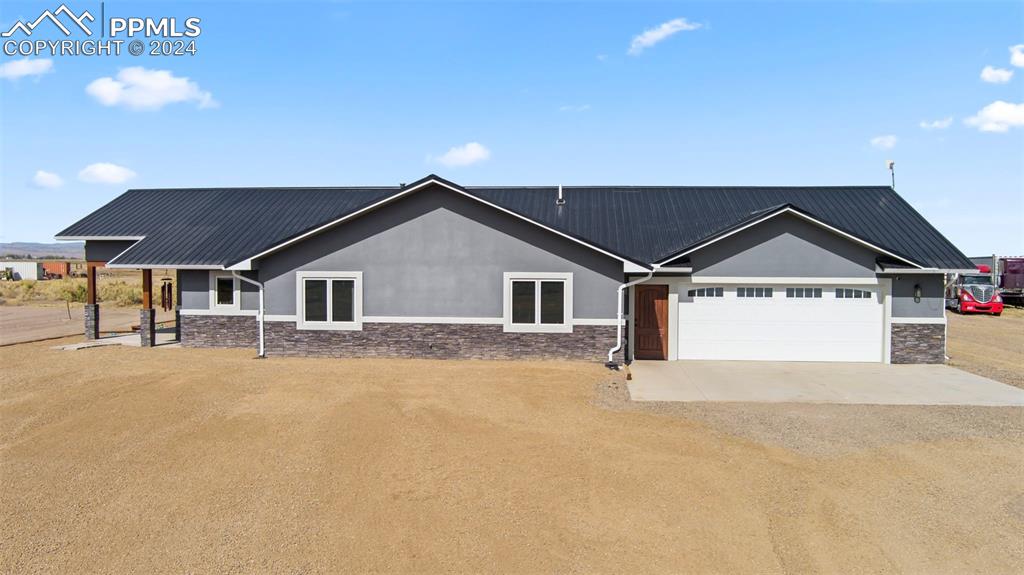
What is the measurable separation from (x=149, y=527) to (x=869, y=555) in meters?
7.20

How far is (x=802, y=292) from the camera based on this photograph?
1554 centimetres

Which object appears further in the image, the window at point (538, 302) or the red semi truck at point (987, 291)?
the red semi truck at point (987, 291)

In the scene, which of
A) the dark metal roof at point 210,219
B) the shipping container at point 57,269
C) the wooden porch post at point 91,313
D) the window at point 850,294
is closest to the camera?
the window at point 850,294

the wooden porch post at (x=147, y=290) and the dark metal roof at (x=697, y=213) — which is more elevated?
the dark metal roof at (x=697, y=213)

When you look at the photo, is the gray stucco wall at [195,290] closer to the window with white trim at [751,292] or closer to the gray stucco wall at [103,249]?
the gray stucco wall at [103,249]

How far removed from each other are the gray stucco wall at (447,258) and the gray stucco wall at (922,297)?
7714 mm

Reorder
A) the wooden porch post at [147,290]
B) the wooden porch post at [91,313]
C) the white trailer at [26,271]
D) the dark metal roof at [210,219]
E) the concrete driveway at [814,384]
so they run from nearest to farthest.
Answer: the concrete driveway at [814,384] < the dark metal roof at [210,219] < the wooden porch post at [147,290] < the wooden porch post at [91,313] < the white trailer at [26,271]

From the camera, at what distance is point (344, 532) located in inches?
226

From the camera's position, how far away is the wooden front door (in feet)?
51.5

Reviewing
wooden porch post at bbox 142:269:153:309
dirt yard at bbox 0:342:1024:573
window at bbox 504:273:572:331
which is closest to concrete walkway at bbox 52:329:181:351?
wooden porch post at bbox 142:269:153:309

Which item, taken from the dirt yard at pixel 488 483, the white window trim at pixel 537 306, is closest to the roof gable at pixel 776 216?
the white window trim at pixel 537 306

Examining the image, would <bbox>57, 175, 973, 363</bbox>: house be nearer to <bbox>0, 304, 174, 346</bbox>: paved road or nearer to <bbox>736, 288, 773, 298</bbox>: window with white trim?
<bbox>736, 288, 773, 298</bbox>: window with white trim

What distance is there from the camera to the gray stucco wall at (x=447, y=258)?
14.6 meters

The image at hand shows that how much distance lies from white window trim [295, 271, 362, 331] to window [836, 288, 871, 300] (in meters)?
13.0
